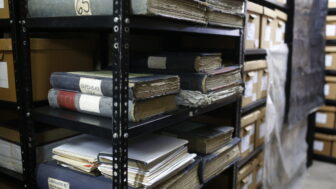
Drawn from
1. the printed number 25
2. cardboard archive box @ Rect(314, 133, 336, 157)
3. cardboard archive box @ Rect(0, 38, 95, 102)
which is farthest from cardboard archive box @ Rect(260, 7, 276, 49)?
cardboard archive box @ Rect(314, 133, 336, 157)

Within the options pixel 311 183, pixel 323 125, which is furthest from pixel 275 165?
pixel 323 125

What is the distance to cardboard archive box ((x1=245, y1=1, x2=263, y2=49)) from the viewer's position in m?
1.60

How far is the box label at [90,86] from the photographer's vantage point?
845 millimetres

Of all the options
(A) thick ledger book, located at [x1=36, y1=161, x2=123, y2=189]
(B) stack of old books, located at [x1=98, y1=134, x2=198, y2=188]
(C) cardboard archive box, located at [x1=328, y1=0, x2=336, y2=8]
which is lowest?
(A) thick ledger book, located at [x1=36, y1=161, x2=123, y2=189]

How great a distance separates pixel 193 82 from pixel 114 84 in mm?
421

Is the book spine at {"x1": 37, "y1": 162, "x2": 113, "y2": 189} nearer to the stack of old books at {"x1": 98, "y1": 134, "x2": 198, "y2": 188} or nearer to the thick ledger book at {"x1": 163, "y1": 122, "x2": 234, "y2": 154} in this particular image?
the stack of old books at {"x1": 98, "y1": 134, "x2": 198, "y2": 188}

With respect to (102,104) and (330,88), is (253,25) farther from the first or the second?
(330,88)

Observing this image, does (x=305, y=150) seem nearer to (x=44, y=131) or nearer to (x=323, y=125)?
(x=323, y=125)

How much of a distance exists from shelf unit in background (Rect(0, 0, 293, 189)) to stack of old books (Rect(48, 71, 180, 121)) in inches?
1.2

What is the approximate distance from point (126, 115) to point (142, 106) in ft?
0.28

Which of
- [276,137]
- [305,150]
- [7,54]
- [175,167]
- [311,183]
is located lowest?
[311,183]

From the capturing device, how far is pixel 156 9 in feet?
2.51

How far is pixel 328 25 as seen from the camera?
9.86 feet

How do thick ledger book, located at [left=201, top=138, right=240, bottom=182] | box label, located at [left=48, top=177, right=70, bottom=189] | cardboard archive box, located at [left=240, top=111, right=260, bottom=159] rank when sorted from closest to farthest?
box label, located at [left=48, top=177, right=70, bottom=189], thick ledger book, located at [left=201, top=138, right=240, bottom=182], cardboard archive box, located at [left=240, top=111, right=260, bottom=159]
